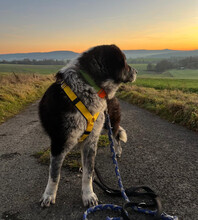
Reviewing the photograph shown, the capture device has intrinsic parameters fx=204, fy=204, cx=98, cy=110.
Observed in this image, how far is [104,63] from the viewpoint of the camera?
9.26 ft

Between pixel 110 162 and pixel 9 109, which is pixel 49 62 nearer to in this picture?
pixel 9 109

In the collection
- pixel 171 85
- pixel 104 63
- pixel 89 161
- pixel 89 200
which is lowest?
pixel 171 85

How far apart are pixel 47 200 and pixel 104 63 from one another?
2.05 meters

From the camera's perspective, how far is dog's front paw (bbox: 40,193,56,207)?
2.81 metres

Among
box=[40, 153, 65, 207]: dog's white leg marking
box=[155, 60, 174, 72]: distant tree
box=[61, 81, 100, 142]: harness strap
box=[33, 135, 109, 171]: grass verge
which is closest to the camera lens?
box=[61, 81, 100, 142]: harness strap

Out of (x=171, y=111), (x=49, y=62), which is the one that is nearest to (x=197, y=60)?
(x=49, y=62)

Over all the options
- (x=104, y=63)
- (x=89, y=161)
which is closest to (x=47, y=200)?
(x=89, y=161)

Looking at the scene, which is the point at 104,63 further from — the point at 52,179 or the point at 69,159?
the point at 69,159

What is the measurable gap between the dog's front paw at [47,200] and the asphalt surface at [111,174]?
7 cm

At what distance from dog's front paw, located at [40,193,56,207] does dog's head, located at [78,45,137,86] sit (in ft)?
5.59

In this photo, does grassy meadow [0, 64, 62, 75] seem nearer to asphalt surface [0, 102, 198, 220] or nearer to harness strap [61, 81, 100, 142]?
asphalt surface [0, 102, 198, 220]

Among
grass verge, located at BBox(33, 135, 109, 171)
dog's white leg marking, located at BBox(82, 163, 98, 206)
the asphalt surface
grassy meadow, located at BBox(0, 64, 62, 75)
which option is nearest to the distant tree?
grassy meadow, located at BBox(0, 64, 62, 75)

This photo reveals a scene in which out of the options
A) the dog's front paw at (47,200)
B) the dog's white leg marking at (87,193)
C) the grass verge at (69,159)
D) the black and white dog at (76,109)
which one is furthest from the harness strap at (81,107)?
the grass verge at (69,159)

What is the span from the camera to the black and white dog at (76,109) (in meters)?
2.65
